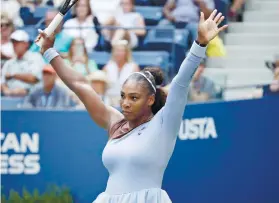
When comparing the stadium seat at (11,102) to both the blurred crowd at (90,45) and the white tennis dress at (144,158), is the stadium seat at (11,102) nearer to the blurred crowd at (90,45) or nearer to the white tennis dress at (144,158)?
the blurred crowd at (90,45)

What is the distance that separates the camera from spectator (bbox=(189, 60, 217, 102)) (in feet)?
33.4

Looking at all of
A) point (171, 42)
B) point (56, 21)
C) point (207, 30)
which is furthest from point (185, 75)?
point (171, 42)

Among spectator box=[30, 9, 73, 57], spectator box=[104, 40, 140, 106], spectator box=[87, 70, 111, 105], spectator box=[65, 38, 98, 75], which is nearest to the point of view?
spectator box=[87, 70, 111, 105]

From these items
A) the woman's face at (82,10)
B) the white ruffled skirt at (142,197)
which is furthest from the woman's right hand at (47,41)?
the woman's face at (82,10)

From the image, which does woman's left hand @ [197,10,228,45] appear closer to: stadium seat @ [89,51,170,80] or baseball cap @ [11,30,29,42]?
stadium seat @ [89,51,170,80]

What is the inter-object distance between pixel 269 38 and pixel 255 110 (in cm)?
171

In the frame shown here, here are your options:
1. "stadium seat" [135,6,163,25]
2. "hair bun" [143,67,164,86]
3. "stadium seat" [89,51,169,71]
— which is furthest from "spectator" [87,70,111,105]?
"hair bun" [143,67,164,86]

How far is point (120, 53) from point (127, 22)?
103 cm

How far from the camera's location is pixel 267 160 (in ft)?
33.6

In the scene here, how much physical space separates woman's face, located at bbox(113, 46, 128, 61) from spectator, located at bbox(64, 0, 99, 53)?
32 cm

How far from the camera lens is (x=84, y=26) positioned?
11.2 m

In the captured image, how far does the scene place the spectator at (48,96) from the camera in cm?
1057

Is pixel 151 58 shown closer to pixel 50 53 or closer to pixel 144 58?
pixel 144 58

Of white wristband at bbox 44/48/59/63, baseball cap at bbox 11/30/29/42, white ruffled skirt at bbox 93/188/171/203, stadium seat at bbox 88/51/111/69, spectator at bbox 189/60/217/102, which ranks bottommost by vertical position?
spectator at bbox 189/60/217/102
